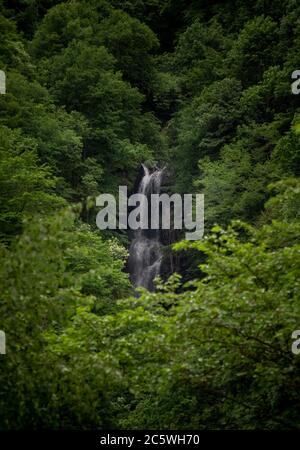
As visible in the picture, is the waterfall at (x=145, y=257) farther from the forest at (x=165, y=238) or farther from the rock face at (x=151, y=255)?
the forest at (x=165, y=238)

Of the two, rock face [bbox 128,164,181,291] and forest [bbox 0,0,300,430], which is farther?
rock face [bbox 128,164,181,291]

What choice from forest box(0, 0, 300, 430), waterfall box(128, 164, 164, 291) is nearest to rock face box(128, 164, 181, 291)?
waterfall box(128, 164, 164, 291)

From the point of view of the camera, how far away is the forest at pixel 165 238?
255 inches

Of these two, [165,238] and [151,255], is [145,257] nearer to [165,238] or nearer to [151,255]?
[151,255]

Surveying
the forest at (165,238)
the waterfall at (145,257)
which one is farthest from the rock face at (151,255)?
the forest at (165,238)

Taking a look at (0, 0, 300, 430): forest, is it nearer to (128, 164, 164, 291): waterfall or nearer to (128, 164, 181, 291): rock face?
(128, 164, 181, 291): rock face

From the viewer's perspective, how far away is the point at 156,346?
6.62m

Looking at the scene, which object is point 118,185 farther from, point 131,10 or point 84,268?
point 131,10

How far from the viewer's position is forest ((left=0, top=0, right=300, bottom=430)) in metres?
6.46

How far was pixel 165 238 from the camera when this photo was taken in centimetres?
2533

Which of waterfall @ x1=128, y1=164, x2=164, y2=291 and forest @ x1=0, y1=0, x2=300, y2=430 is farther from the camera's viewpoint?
waterfall @ x1=128, y1=164, x2=164, y2=291

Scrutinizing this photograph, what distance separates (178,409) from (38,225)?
436cm

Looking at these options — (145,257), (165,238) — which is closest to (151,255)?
(145,257)
